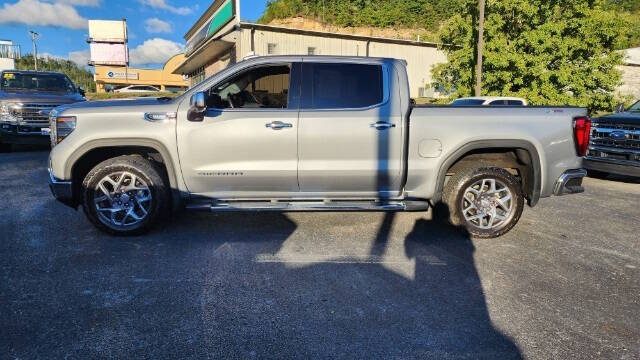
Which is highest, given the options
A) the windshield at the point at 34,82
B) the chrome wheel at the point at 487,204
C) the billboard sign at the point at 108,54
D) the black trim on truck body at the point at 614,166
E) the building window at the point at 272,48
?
the billboard sign at the point at 108,54

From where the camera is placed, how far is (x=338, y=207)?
462cm

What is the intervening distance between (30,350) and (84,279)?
109cm

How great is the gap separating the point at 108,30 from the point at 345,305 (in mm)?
68235

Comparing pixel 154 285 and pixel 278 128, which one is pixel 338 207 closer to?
pixel 278 128

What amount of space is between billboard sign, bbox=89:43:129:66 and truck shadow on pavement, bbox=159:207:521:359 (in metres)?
64.0

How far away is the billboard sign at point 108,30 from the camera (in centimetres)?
5994

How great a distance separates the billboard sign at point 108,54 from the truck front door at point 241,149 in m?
63.4

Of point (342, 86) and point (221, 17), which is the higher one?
point (221, 17)

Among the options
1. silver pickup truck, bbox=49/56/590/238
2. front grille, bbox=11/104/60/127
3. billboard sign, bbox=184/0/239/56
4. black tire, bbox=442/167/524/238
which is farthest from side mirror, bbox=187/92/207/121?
billboard sign, bbox=184/0/239/56

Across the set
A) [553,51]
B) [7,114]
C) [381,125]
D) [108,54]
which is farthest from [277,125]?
[108,54]

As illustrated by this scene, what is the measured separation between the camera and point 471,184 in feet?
15.7

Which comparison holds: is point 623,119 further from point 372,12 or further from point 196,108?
point 372,12

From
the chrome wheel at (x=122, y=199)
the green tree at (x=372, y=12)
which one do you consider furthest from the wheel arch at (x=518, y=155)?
the green tree at (x=372, y=12)

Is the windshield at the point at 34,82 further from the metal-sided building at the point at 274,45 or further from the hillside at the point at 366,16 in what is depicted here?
the hillside at the point at 366,16
